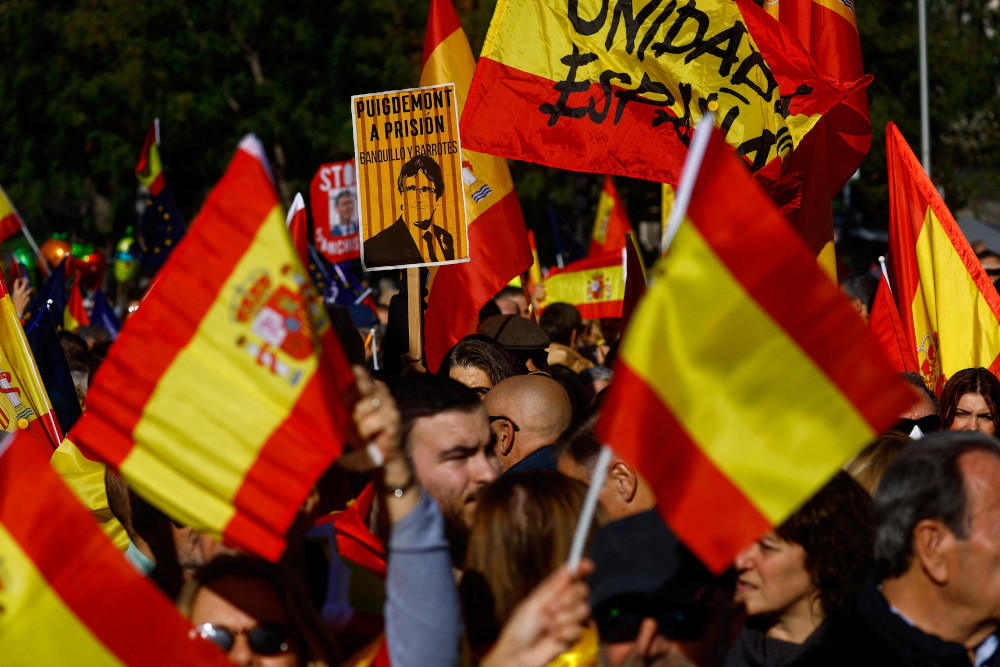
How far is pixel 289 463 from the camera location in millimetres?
2562

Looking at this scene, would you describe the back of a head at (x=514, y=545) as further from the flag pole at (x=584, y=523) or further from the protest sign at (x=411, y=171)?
the protest sign at (x=411, y=171)

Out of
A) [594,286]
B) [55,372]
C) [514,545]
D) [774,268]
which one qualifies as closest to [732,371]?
[774,268]

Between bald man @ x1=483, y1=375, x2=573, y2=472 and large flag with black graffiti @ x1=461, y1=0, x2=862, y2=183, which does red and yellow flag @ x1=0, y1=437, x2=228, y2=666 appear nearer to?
bald man @ x1=483, y1=375, x2=573, y2=472

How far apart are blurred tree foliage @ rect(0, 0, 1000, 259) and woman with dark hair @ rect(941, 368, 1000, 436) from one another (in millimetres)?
19211

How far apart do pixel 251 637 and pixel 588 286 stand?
25.2 ft

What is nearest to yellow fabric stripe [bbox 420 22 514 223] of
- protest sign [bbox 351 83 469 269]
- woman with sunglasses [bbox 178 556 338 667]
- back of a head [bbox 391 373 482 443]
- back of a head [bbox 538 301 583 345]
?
protest sign [bbox 351 83 469 269]

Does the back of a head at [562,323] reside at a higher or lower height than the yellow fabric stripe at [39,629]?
lower

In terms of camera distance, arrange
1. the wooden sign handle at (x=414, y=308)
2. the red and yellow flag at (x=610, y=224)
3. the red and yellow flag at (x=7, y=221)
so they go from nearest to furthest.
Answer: the wooden sign handle at (x=414, y=308) < the red and yellow flag at (x=7, y=221) < the red and yellow flag at (x=610, y=224)

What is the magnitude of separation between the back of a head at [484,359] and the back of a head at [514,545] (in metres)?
2.68

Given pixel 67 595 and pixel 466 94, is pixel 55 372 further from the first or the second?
pixel 67 595

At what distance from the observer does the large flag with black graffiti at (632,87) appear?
5.38 m

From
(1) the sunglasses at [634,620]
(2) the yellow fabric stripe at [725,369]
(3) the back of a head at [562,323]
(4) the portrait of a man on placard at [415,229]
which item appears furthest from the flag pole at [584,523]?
(3) the back of a head at [562,323]

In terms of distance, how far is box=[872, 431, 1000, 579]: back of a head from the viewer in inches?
107

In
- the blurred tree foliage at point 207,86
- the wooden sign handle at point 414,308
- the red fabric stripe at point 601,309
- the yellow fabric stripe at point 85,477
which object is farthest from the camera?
the blurred tree foliage at point 207,86
